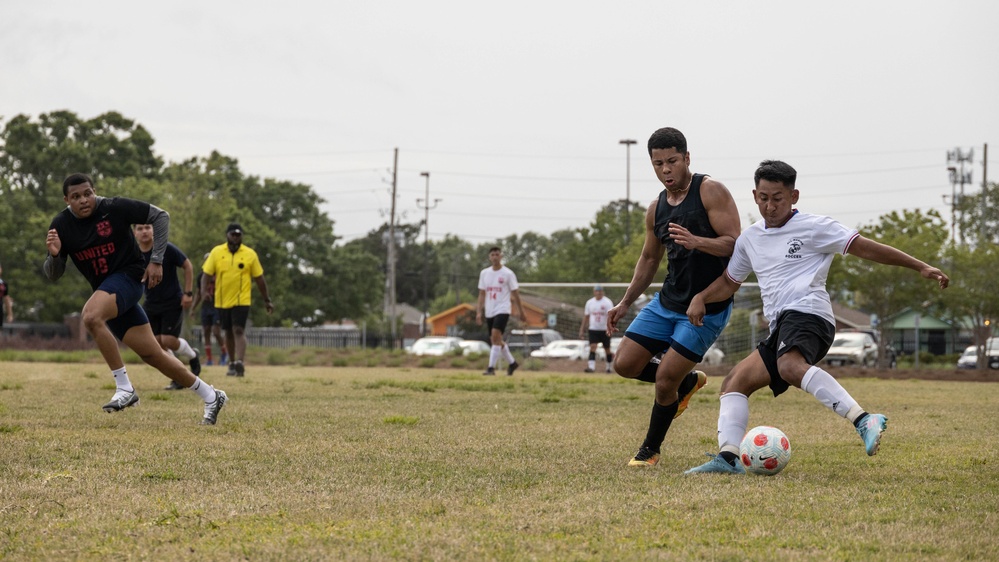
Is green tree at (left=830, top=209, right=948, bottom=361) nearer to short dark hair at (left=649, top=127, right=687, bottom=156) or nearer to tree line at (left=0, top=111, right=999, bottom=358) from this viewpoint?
tree line at (left=0, top=111, right=999, bottom=358)

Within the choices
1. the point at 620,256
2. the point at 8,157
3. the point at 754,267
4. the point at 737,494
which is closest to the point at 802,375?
the point at 754,267

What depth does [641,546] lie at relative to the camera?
4117mm

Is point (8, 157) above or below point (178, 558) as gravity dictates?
above

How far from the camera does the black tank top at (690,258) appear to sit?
6.90 meters

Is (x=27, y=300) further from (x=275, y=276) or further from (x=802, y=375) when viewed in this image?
(x=802, y=375)

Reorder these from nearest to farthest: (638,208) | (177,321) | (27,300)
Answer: (177,321) < (27,300) < (638,208)

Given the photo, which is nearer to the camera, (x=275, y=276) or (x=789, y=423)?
(x=789, y=423)

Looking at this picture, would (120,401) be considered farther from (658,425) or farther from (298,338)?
(298,338)

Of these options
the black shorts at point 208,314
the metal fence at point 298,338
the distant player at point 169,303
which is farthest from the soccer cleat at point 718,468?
the metal fence at point 298,338

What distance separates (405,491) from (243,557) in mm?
1585

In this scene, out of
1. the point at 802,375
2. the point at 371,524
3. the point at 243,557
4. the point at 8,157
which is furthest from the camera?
the point at 8,157

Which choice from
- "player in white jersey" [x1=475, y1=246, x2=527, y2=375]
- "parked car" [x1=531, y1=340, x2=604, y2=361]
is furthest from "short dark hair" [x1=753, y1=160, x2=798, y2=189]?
"parked car" [x1=531, y1=340, x2=604, y2=361]

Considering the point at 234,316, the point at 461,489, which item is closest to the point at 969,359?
the point at 234,316

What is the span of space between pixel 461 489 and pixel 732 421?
1874 mm
